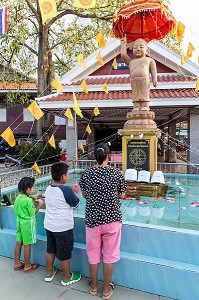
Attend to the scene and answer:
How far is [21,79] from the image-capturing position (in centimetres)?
1395

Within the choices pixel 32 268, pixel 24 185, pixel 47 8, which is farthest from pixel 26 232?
pixel 47 8

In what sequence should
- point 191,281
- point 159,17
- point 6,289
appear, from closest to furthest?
point 191,281
point 6,289
point 159,17

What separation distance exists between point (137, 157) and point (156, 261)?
314 cm

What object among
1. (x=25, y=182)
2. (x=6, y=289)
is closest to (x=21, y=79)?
(x=25, y=182)

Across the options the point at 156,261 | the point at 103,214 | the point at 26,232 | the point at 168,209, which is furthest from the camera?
the point at 168,209

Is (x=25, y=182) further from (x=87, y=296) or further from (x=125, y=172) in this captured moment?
(x=125, y=172)

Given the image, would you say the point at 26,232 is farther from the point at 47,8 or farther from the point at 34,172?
the point at 34,172

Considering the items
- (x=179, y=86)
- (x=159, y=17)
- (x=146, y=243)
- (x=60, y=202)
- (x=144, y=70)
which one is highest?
(x=159, y=17)

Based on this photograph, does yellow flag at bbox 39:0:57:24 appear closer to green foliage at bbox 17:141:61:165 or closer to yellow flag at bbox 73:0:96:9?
yellow flag at bbox 73:0:96:9

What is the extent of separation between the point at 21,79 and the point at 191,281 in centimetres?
1369

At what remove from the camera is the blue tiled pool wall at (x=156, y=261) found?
2.77 meters

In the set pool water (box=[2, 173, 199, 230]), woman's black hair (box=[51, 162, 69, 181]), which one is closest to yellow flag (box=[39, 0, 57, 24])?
woman's black hair (box=[51, 162, 69, 181])

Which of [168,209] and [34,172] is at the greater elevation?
[34,172]

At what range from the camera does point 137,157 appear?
19.2ft
